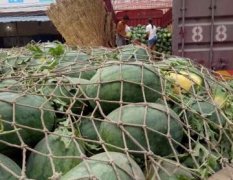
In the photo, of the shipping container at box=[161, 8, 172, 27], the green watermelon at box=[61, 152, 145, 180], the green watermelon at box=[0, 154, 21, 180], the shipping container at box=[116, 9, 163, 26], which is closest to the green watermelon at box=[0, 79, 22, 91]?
the green watermelon at box=[0, 154, 21, 180]

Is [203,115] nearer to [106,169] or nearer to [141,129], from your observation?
[141,129]

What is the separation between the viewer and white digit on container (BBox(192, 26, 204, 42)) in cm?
616

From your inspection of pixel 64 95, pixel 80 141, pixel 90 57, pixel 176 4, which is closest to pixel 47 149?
pixel 80 141

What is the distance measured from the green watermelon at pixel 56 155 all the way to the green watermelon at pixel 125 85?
0.91ft

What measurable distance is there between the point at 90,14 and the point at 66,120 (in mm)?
4495

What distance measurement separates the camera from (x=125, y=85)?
196 centimetres

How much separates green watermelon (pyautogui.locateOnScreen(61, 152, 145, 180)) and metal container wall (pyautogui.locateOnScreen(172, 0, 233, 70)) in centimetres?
466

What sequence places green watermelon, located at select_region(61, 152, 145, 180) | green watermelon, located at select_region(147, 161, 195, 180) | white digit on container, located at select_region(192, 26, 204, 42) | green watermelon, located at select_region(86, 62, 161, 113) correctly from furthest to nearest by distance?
white digit on container, located at select_region(192, 26, 204, 42) → green watermelon, located at select_region(86, 62, 161, 113) → green watermelon, located at select_region(147, 161, 195, 180) → green watermelon, located at select_region(61, 152, 145, 180)

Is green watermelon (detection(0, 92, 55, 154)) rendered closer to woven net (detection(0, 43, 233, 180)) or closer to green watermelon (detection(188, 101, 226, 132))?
woven net (detection(0, 43, 233, 180))

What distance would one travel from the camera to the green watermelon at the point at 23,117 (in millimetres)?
1672

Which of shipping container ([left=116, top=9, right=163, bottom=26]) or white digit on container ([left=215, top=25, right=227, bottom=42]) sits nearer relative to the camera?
white digit on container ([left=215, top=25, right=227, bottom=42])

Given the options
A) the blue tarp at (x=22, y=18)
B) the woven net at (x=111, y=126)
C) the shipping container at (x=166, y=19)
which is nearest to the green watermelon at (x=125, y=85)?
the woven net at (x=111, y=126)

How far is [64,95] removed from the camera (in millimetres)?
2033

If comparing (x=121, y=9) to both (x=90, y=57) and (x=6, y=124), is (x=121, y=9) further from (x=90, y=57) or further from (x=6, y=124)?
(x=6, y=124)
